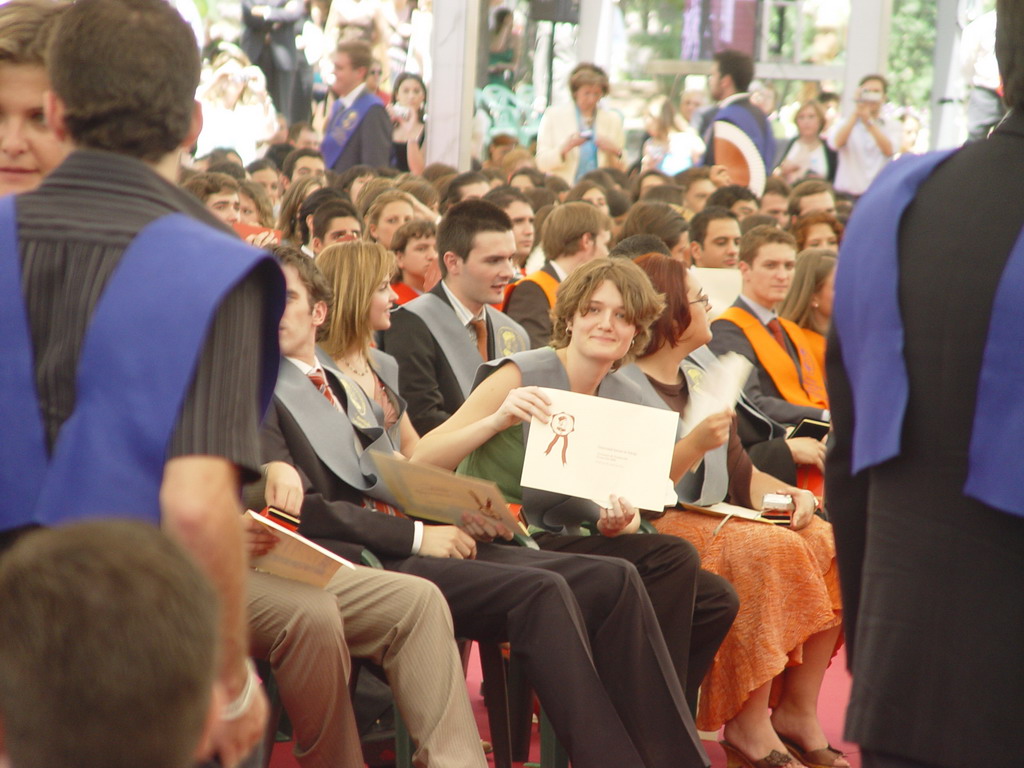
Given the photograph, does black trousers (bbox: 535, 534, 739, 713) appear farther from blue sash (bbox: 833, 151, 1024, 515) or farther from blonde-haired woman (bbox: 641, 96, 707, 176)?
blonde-haired woman (bbox: 641, 96, 707, 176)

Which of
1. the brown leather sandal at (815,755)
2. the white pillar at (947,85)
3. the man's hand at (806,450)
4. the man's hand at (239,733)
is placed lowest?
the brown leather sandal at (815,755)

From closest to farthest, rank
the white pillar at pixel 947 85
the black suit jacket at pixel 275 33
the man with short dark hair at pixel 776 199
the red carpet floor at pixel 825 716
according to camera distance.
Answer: the red carpet floor at pixel 825 716 → the man with short dark hair at pixel 776 199 → the black suit jacket at pixel 275 33 → the white pillar at pixel 947 85

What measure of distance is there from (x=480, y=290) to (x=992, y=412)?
12.5 feet

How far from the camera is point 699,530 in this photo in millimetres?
4520

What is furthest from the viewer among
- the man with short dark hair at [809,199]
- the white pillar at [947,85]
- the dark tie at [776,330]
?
the white pillar at [947,85]

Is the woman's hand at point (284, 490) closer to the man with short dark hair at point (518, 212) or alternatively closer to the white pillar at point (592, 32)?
the man with short dark hair at point (518, 212)

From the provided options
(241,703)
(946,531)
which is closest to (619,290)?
(946,531)

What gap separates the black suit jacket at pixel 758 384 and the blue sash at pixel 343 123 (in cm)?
608

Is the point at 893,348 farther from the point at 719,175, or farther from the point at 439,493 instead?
the point at 719,175

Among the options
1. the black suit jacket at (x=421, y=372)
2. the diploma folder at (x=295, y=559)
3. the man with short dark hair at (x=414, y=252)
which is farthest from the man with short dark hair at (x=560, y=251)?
the diploma folder at (x=295, y=559)

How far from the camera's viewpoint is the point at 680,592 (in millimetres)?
4133

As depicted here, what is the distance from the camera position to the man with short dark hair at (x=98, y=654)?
1169 mm

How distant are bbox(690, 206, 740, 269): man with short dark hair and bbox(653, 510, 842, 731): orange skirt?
3.14m

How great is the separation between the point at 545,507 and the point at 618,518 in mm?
301
